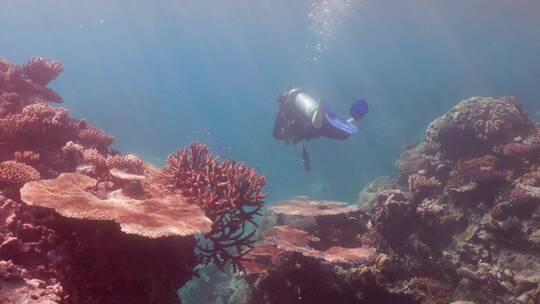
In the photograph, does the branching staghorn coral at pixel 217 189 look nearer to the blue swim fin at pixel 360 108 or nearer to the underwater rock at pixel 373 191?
the blue swim fin at pixel 360 108

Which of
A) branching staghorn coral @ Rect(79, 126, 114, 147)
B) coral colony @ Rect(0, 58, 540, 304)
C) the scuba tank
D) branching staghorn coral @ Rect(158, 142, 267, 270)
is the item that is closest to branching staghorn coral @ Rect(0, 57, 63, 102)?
coral colony @ Rect(0, 58, 540, 304)

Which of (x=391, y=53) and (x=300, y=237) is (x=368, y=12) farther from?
(x=391, y=53)

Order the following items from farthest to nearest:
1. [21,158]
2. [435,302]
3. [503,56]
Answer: [503,56]
[435,302]
[21,158]

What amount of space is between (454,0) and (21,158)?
58.5 metres

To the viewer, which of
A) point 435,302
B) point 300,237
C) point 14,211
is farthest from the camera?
point 300,237

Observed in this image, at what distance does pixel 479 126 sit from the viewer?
41.5 feet

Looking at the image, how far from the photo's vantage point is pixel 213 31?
84250 millimetres

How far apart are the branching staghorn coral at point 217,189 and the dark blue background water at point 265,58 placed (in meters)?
36.2

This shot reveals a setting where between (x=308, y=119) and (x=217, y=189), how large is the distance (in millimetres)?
5864

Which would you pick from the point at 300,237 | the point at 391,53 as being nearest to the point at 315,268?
the point at 300,237

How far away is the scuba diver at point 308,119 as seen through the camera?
33.9 feet

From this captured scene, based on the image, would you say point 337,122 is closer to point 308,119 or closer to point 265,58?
point 308,119

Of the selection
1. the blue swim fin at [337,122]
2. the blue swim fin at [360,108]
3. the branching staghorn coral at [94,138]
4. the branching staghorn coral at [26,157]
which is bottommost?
the branching staghorn coral at [26,157]

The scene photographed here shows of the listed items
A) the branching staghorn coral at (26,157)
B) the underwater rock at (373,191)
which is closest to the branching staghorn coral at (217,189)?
the branching staghorn coral at (26,157)
